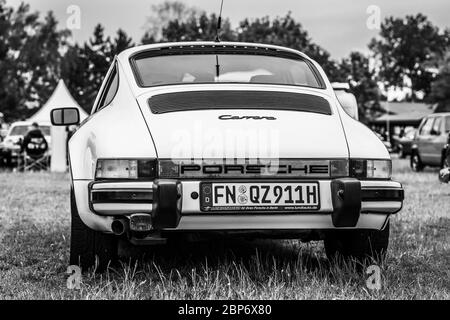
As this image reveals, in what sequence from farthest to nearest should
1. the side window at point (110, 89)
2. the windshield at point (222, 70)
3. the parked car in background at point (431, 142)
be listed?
the parked car in background at point (431, 142) → the side window at point (110, 89) → the windshield at point (222, 70)

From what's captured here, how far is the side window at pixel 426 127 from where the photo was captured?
63.4 ft

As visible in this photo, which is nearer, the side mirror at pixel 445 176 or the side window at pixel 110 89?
the side window at pixel 110 89

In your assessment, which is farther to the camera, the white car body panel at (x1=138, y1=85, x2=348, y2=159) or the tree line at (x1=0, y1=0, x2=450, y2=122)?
the tree line at (x1=0, y1=0, x2=450, y2=122)

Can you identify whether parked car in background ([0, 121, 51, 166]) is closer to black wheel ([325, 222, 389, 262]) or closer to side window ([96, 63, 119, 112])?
side window ([96, 63, 119, 112])

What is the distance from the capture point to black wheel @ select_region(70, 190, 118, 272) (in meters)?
4.16

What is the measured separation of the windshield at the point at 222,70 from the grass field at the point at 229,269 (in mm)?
1115

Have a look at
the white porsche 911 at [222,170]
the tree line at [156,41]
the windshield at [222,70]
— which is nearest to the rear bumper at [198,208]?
the white porsche 911 at [222,170]

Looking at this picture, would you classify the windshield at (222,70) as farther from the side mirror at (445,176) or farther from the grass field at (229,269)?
the side mirror at (445,176)

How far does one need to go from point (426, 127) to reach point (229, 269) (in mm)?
16164

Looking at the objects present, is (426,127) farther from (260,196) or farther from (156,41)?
(156,41)

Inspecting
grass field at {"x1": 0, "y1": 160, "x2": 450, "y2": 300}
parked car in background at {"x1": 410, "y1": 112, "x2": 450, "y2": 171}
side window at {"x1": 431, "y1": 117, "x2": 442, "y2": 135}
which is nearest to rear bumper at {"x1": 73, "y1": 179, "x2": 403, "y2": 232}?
grass field at {"x1": 0, "y1": 160, "x2": 450, "y2": 300}

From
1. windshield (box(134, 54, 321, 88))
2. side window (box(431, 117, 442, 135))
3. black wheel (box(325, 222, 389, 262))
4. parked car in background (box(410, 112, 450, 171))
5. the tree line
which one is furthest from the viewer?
the tree line

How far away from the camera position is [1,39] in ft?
192

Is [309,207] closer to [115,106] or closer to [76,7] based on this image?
[115,106]
